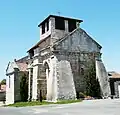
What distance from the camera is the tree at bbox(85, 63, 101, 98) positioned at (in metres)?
31.0

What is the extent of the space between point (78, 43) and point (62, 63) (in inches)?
156

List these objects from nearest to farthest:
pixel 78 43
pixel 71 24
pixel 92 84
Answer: pixel 92 84 < pixel 78 43 < pixel 71 24

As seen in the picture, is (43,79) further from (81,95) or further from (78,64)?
(81,95)

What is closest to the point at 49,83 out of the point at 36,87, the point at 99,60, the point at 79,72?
the point at 36,87

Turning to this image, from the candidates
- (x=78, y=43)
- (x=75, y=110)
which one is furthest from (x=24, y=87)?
(x=75, y=110)

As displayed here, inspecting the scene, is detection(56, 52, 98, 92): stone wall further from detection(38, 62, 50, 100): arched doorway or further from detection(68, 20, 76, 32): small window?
detection(68, 20, 76, 32): small window

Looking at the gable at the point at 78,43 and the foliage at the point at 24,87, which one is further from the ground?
the gable at the point at 78,43

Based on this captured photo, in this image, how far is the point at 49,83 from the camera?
3123 cm

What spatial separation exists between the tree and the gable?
2.82 metres

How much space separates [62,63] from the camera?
30281 mm

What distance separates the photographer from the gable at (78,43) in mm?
31102

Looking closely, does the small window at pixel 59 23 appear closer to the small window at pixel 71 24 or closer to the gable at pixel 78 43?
the small window at pixel 71 24

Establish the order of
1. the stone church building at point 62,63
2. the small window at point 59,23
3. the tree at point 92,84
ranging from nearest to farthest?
the stone church building at point 62,63
the tree at point 92,84
the small window at point 59,23

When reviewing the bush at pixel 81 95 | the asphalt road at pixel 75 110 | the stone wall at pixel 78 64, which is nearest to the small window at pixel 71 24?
the stone wall at pixel 78 64
